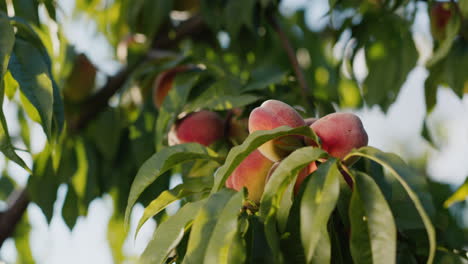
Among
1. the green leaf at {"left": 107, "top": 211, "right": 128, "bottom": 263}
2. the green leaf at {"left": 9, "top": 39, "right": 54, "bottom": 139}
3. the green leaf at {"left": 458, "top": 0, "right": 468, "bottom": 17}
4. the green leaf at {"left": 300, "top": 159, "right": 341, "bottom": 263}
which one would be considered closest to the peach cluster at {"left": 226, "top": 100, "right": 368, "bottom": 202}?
the green leaf at {"left": 300, "top": 159, "right": 341, "bottom": 263}

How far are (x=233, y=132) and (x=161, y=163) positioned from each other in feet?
1.15

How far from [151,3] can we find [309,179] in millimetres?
1032

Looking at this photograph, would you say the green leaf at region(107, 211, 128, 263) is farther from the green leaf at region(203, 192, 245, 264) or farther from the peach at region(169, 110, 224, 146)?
the green leaf at region(203, 192, 245, 264)

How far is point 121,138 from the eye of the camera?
1.46m

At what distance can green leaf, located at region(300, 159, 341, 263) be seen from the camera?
0.55 metres

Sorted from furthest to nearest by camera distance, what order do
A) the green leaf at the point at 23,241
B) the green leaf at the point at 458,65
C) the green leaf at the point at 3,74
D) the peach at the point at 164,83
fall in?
the green leaf at the point at 23,241 → the peach at the point at 164,83 → the green leaf at the point at 458,65 → the green leaf at the point at 3,74

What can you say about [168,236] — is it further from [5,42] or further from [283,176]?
[5,42]

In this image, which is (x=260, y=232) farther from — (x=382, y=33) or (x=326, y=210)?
(x=382, y=33)

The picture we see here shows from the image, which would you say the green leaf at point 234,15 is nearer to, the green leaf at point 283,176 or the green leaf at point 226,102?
the green leaf at point 226,102

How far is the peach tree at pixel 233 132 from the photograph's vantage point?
1.97 feet

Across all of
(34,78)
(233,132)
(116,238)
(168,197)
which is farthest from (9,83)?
(116,238)

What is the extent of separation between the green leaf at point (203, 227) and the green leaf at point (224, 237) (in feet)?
0.04

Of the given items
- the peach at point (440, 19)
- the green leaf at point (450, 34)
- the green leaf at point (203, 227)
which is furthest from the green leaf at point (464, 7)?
the green leaf at point (203, 227)

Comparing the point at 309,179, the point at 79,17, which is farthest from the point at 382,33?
the point at 79,17
